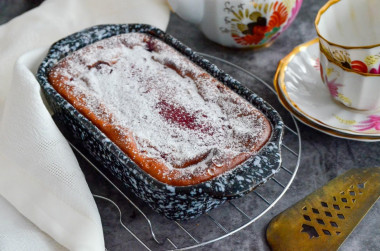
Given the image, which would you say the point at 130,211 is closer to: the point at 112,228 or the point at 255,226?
the point at 112,228

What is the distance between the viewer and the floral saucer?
107 cm

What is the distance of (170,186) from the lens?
82cm

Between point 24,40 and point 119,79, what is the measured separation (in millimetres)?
395

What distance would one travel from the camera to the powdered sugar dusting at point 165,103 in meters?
0.92

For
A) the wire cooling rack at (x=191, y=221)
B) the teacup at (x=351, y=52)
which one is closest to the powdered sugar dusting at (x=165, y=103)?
the wire cooling rack at (x=191, y=221)

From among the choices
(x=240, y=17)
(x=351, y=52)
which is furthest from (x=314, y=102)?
(x=240, y=17)

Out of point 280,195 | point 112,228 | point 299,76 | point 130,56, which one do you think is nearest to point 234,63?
point 299,76

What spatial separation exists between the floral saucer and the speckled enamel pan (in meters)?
0.17

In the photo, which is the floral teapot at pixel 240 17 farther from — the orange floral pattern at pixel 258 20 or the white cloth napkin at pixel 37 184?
the white cloth napkin at pixel 37 184

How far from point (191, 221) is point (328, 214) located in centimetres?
26

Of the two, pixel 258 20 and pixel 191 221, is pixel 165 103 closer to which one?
pixel 191 221

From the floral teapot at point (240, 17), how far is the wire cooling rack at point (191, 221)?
0.34 meters

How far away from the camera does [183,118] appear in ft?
3.22

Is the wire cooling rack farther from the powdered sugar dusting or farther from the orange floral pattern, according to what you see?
the orange floral pattern
